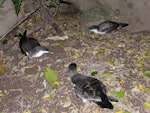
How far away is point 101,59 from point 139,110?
5.56 ft

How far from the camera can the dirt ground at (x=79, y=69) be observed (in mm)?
5027

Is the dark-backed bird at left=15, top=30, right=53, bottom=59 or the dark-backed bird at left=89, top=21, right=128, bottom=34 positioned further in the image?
the dark-backed bird at left=89, top=21, right=128, bottom=34

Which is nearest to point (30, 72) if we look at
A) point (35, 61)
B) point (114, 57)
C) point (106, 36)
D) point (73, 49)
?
point (35, 61)

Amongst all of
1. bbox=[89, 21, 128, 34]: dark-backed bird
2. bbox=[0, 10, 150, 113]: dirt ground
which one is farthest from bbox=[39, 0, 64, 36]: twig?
bbox=[89, 21, 128, 34]: dark-backed bird

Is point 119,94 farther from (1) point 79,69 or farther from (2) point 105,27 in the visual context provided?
(2) point 105,27

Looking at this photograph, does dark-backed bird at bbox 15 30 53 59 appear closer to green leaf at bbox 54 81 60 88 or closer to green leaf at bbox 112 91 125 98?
green leaf at bbox 54 81 60 88

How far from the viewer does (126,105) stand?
490cm

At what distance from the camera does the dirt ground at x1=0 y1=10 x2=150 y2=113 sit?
5027 mm

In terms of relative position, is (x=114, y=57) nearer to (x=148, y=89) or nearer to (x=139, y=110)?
(x=148, y=89)

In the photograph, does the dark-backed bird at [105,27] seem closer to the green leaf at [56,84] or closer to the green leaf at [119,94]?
the green leaf at [56,84]

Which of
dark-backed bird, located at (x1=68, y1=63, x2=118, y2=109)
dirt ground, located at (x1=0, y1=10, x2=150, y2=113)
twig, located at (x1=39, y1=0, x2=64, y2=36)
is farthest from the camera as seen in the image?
twig, located at (x1=39, y1=0, x2=64, y2=36)

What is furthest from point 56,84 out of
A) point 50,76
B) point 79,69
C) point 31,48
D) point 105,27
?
point 105,27

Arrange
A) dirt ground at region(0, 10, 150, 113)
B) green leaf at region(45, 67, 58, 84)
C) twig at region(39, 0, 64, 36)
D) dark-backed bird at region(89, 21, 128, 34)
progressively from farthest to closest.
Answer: dark-backed bird at region(89, 21, 128, 34), twig at region(39, 0, 64, 36), green leaf at region(45, 67, 58, 84), dirt ground at region(0, 10, 150, 113)

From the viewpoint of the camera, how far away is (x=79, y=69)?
5816 mm
